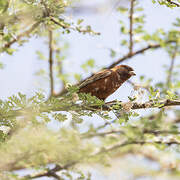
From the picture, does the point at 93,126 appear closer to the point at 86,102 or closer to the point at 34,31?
the point at 34,31

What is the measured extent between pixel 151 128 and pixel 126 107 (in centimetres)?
210

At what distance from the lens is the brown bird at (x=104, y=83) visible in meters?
5.23

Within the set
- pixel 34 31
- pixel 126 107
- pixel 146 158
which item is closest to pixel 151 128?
pixel 126 107

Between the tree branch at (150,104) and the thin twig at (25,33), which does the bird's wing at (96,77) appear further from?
the tree branch at (150,104)

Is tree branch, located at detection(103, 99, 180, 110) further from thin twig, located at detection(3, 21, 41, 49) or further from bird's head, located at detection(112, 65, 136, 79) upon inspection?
A: bird's head, located at detection(112, 65, 136, 79)

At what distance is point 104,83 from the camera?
532 cm

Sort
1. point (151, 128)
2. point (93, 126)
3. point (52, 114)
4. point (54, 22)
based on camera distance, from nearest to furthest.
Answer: point (52, 114), point (54, 22), point (151, 128), point (93, 126)

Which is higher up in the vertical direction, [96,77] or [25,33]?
[25,33]

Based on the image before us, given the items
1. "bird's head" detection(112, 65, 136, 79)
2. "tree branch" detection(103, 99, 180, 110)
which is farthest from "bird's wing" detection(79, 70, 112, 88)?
"tree branch" detection(103, 99, 180, 110)

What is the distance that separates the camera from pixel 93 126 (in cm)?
629

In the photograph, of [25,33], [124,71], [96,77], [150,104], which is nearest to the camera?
[150,104]

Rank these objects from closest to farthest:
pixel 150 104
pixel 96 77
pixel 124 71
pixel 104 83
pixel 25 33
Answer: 1. pixel 150 104
2. pixel 25 33
3. pixel 104 83
4. pixel 96 77
5. pixel 124 71

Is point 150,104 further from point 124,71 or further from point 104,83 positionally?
point 124,71

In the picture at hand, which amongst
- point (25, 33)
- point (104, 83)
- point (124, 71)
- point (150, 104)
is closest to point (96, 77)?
point (104, 83)
